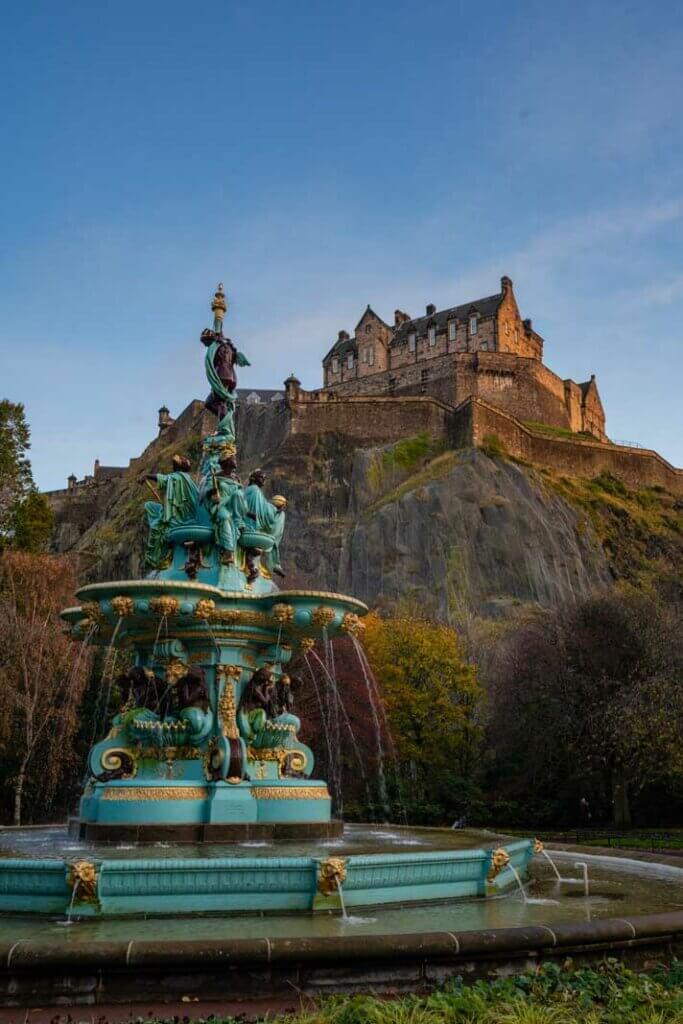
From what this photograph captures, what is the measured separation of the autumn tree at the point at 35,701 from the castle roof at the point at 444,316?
237 ft

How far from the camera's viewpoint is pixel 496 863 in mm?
10336

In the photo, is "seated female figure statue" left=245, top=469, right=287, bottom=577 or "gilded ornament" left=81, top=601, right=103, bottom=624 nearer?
"gilded ornament" left=81, top=601, right=103, bottom=624

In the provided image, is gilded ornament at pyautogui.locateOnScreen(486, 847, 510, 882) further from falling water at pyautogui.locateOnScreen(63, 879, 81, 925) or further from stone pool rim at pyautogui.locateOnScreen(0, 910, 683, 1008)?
falling water at pyautogui.locateOnScreen(63, 879, 81, 925)

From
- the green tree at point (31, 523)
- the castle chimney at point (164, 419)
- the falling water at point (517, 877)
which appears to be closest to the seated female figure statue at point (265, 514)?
the falling water at point (517, 877)

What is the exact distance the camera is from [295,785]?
533 inches

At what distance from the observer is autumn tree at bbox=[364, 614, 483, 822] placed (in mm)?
37562

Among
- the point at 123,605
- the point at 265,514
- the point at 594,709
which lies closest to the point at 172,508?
the point at 265,514

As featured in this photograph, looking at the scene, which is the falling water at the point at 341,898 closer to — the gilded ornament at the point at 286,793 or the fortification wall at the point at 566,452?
the gilded ornament at the point at 286,793

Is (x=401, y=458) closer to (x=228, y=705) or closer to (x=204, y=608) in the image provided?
(x=228, y=705)

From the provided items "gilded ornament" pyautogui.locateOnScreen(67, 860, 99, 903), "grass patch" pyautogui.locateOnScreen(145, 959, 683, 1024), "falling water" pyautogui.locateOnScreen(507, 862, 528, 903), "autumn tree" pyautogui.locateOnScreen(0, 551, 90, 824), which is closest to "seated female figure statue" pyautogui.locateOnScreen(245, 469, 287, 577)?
"falling water" pyautogui.locateOnScreen(507, 862, 528, 903)

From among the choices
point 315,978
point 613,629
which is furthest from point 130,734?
point 613,629

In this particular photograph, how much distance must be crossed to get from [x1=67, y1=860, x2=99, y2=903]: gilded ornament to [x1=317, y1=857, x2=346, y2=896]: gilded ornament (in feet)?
6.81

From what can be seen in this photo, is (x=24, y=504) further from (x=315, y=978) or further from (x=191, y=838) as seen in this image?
(x=315, y=978)

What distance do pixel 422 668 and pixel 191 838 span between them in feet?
88.4
